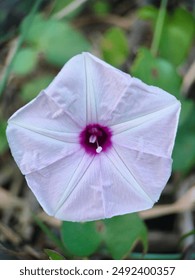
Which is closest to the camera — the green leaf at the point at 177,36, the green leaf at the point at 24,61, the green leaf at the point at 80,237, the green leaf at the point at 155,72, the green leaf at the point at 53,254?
the green leaf at the point at 53,254

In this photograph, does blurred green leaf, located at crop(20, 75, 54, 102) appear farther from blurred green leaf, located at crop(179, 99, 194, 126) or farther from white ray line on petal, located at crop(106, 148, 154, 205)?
white ray line on petal, located at crop(106, 148, 154, 205)

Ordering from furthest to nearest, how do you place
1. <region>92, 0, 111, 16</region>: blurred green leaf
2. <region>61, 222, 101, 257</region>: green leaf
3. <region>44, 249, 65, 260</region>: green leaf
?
<region>92, 0, 111, 16</region>: blurred green leaf < <region>61, 222, 101, 257</region>: green leaf < <region>44, 249, 65, 260</region>: green leaf

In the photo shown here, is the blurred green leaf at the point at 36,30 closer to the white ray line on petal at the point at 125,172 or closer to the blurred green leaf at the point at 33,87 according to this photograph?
the blurred green leaf at the point at 33,87

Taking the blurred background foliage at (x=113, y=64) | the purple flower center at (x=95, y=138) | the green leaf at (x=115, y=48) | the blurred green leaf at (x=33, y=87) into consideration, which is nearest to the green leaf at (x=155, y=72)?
the blurred background foliage at (x=113, y=64)

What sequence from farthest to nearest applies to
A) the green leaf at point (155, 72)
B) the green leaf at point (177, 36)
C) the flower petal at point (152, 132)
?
the green leaf at point (177, 36) → the green leaf at point (155, 72) → the flower petal at point (152, 132)

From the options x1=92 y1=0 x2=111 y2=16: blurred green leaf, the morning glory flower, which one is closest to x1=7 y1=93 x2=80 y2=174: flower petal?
the morning glory flower
